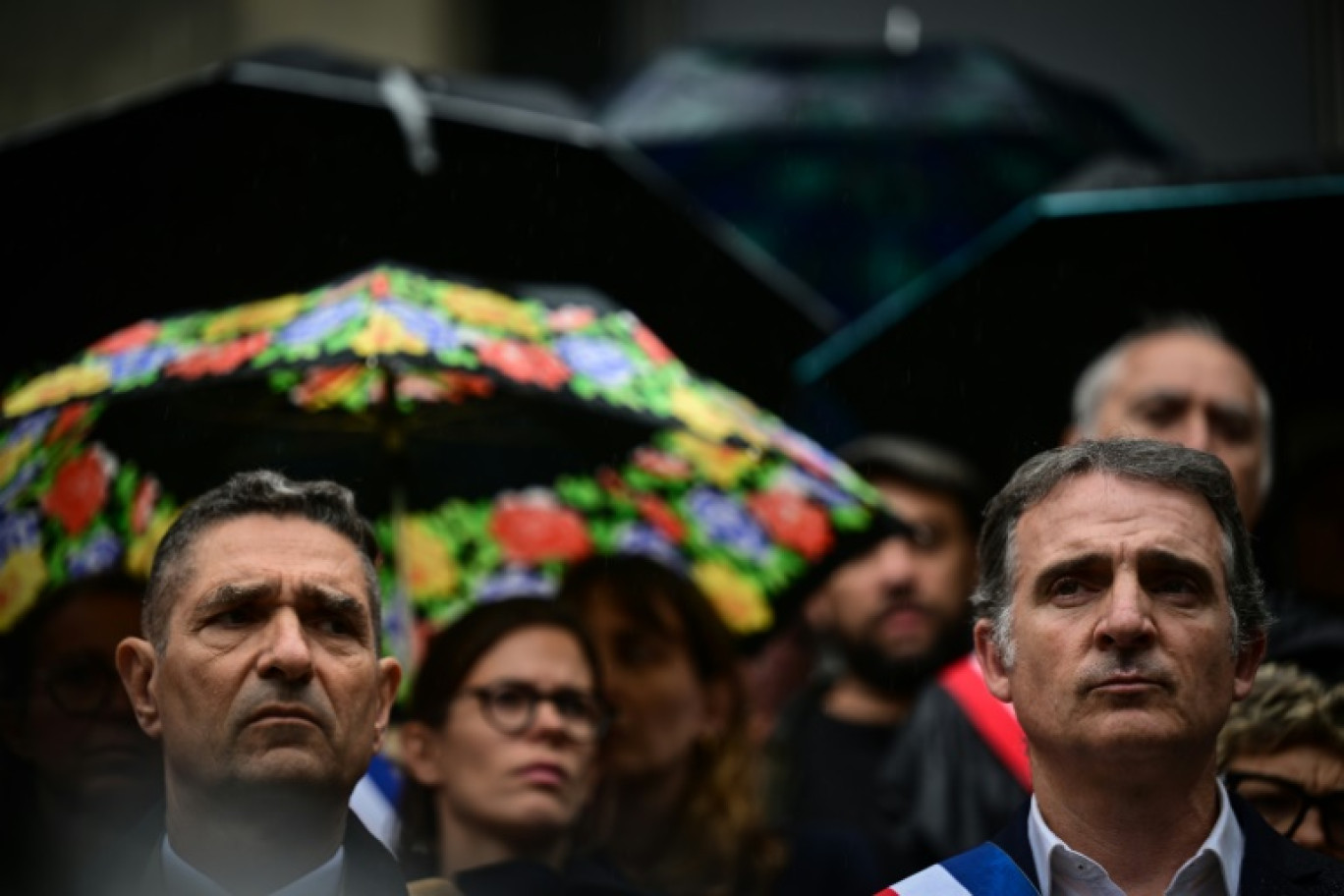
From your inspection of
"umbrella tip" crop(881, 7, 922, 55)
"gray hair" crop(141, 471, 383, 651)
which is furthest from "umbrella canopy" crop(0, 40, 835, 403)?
"umbrella tip" crop(881, 7, 922, 55)

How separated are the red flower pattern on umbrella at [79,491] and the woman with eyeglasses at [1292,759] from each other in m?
2.73

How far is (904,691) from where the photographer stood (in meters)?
6.43

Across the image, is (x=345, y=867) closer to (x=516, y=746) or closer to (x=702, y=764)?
(x=516, y=746)

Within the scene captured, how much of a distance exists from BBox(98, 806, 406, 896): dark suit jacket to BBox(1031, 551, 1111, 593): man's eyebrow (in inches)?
50.6

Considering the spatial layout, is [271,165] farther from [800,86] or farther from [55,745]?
[800,86]

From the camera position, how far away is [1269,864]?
12.2ft

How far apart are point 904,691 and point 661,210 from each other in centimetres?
164

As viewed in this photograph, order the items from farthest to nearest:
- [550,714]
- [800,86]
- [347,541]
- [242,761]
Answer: [800,86] → [550,714] → [347,541] → [242,761]

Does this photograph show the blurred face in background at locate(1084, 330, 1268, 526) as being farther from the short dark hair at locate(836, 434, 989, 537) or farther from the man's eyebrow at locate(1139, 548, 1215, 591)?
the man's eyebrow at locate(1139, 548, 1215, 591)

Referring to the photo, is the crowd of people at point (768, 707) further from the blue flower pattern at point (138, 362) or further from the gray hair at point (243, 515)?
the blue flower pattern at point (138, 362)

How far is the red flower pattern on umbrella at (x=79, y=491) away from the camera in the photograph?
5223 mm

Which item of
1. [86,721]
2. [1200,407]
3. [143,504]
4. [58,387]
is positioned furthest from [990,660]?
[143,504]

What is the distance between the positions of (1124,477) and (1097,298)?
2319 mm

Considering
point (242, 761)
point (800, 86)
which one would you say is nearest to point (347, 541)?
point (242, 761)
